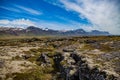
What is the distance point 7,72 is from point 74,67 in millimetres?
25277

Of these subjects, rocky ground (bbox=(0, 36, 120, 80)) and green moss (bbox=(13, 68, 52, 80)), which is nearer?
rocky ground (bbox=(0, 36, 120, 80))

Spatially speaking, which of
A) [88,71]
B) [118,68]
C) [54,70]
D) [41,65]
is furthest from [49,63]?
[118,68]

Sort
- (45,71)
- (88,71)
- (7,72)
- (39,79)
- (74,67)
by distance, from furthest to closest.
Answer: (45,71)
(7,72)
(39,79)
(74,67)
(88,71)

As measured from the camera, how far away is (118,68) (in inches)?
1233

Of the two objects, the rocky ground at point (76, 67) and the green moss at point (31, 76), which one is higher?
the rocky ground at point (76, 67)

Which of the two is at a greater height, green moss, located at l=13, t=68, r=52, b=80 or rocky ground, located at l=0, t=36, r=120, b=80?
rocky ground, located at l=0, t=36, r=120, b=80

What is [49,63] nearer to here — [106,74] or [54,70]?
[54,70]

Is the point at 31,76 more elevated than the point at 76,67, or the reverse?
the point at 76,67

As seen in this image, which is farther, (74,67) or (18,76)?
(18,76)

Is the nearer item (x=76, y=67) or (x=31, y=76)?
(x=76, y=67)

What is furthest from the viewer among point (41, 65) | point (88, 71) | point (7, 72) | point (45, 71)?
point (41, 65)

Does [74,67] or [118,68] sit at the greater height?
[118,68]

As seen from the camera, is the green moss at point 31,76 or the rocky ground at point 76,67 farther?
the green moss at point 31,76

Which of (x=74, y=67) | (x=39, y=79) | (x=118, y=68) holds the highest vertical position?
(x=118, y=68)
